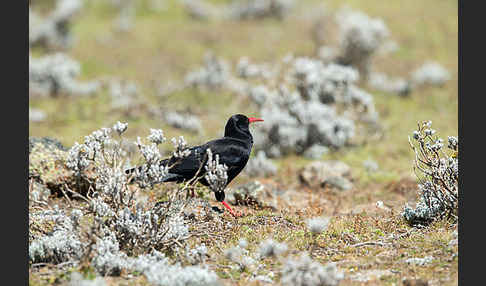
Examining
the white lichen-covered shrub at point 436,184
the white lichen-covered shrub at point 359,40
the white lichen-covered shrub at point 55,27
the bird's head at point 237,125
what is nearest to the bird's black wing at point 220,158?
the bird's head at point 237,125

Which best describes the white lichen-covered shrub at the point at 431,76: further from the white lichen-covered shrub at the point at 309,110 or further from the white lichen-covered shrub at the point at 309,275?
the white lichen-covered shrub at the point at 309,275

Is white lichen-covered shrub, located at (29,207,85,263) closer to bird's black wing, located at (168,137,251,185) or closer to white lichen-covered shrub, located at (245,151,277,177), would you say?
bird's black wing, located at (168,137,251,185)

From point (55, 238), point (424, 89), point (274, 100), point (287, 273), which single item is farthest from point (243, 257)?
point (424, 89)

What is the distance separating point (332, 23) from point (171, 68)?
7233 mm

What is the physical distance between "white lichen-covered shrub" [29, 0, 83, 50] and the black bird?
18.7m

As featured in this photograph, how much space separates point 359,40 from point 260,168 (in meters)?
10.4

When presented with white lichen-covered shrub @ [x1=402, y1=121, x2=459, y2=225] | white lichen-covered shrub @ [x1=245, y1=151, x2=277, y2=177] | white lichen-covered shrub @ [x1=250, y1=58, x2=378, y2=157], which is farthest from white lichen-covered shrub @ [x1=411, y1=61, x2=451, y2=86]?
white lichen-covered shrub @ [x1=402, y1=121, x2=459, y2=225]

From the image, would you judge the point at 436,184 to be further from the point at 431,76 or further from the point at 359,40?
the point at 431,76

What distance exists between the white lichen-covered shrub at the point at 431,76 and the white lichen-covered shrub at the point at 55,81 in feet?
42.8

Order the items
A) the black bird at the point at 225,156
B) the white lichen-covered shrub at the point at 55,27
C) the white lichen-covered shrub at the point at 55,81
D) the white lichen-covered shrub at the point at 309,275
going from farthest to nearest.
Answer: the white lichen-covered shrub at the point at 55,27 < the white lichen-covered shrub at the point at 55,81 < the black bird at the point at 225,156 < the white lichen-covered shrub at the point at 309,275

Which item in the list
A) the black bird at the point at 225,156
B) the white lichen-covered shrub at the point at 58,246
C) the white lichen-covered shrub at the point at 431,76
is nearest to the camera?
the white lichen-covered shrub at the point at 58,246

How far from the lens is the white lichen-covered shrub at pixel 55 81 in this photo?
66.9ft

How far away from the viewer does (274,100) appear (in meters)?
16.2

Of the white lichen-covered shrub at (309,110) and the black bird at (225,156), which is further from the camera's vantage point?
the white lichen-covered shrub at (309,110)
